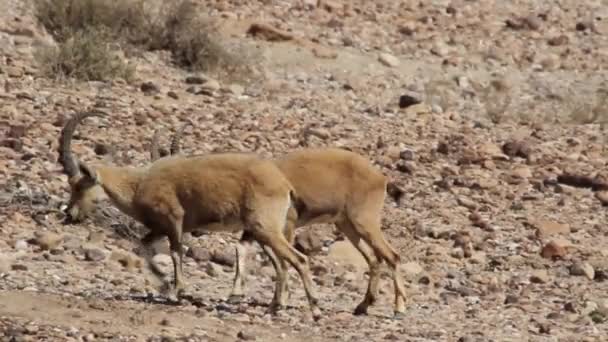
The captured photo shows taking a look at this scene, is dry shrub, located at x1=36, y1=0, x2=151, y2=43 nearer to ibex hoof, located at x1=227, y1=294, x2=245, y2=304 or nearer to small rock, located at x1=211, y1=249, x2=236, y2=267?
small rock, located at x1=211, y1=249, x2=236, y2=267

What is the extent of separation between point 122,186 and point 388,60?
36.6 feet

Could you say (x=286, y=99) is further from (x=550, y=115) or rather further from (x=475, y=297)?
(x=475, y=297)

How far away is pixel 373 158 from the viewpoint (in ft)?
57.2

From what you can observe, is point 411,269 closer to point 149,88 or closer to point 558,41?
point 149,88

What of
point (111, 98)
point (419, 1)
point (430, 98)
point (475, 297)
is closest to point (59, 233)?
point (475, 297)

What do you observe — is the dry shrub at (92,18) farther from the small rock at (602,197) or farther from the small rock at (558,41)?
the small rock at (558,41)

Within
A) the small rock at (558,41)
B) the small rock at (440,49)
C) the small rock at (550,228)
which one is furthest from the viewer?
the small rock at (558,41)

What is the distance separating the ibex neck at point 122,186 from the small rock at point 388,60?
10928 millimetres

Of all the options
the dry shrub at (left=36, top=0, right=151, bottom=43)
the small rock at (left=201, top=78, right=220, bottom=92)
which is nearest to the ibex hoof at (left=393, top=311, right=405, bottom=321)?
the small rock at (left=201, top=78, right=220, bottom=92)

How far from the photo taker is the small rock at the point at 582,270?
14.6 m

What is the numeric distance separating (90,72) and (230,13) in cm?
533

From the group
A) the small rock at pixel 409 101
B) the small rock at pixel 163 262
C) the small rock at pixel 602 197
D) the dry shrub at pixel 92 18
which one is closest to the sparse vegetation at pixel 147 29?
the dry shrub at pixel 92 18

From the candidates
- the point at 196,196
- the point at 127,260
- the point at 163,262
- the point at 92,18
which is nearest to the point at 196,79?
the point at 92,18

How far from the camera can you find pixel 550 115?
20922 millimetres
